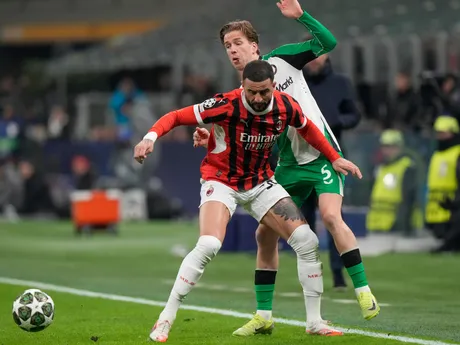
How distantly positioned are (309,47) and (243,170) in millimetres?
1188

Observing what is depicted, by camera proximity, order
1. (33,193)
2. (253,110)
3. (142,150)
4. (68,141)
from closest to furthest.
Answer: (142,150), (253,110), (33,193), (68,141)

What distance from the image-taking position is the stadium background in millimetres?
12633

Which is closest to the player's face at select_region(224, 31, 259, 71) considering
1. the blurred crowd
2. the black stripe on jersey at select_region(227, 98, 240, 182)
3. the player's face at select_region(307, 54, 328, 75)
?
the black stripe on jersey at select_region(227, 98, 240, 182)

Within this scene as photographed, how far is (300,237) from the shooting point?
8.01 metres

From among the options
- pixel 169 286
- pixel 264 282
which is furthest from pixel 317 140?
pixel 169 286

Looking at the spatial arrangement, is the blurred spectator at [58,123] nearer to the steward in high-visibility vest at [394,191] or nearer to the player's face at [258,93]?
the steward in high-visibility vest at [394,191]

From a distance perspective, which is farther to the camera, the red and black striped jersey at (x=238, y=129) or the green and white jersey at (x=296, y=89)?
the green and white jersey at (x=296, y=89)

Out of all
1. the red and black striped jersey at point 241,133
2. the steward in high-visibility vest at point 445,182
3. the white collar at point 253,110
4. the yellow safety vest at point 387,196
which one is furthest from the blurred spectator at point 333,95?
the yellow safety vest at point 387,196

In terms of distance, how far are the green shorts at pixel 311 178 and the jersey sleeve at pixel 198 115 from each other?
1044mm

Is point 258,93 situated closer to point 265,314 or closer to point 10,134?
point 265,314

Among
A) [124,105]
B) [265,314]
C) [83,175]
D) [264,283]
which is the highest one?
[124,105]

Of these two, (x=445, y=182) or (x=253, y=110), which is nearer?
(x=253, y=110)

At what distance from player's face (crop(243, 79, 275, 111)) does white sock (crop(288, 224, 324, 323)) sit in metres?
0.84

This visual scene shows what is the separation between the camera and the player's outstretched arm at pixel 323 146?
8344 mm
